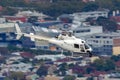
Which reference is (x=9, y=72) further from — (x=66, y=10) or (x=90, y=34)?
(x=66, y=10)

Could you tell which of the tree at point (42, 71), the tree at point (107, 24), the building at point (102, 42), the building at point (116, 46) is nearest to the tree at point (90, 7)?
the tree at point (107, 24)

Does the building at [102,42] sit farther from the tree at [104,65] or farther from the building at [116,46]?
the tree at [104,65]

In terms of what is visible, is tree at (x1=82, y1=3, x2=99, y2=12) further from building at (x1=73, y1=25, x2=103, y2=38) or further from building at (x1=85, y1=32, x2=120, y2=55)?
building at (x1=85, y1=32, x2=120, y2=55)

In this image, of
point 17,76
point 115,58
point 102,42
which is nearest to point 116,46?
point 102,42

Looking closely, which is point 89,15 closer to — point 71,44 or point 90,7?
point 90,7

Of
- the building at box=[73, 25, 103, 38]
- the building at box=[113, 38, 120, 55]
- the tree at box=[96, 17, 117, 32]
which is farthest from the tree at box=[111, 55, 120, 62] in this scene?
the tree at box=[96, 17, 117, 32]

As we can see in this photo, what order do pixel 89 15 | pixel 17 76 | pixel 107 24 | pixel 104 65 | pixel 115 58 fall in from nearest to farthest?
1. pixel 17 76
2. pixel 104 65
3. pixel 115 58
4. pixel 107 24
5. pixel 89 15

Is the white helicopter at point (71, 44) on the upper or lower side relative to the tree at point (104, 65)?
upper

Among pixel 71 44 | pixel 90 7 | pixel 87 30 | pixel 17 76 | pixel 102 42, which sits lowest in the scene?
pixel 102 42
